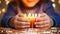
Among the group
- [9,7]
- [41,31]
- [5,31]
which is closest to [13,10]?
[9,7]

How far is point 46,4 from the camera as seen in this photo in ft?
4.20

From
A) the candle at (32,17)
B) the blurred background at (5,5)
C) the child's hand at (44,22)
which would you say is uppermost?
the blurred background at (5,5)

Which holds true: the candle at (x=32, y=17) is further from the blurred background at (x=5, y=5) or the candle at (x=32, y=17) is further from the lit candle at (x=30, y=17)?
the blurred background at (x=5, y=5)

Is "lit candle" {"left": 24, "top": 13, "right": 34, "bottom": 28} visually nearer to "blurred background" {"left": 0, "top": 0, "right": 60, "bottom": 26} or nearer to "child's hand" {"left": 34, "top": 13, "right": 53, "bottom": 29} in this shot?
"child's hand" {"left": 34, "top": 13, "right": 53, "bottom": 29}

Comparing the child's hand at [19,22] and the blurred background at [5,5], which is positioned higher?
the blurred background at [5,5]

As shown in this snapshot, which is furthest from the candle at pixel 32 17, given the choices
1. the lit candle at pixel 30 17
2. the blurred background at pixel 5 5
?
the blurred background at pixel 5 5

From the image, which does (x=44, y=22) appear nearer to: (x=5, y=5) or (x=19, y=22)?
(x=19, y=22)

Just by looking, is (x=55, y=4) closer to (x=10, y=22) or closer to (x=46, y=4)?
(x=46, y=4)

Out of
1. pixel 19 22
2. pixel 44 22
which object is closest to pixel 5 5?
pixel 19 22

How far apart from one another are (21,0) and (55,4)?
0.28m

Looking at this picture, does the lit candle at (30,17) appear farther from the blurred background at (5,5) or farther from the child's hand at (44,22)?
the blurred background at (5,5)

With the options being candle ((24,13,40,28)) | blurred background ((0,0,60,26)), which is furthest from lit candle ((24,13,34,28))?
blurred background ((0,0,60,26))

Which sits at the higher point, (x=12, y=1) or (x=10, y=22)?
(x=12, y=1)

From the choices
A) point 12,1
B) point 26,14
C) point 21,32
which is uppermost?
point 12,1
